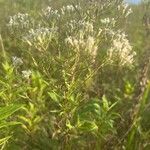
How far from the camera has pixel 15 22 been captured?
5.48 meters

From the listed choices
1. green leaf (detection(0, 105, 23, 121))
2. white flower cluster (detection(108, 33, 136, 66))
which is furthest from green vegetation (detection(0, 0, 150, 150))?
green leaf (detection(0, 105, 23, 121))

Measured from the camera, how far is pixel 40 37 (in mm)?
5004

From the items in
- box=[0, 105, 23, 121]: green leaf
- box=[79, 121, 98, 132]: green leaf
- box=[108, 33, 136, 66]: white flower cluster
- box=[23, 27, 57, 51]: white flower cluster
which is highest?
box=[23, 27, 57, 51]: white flower cluster

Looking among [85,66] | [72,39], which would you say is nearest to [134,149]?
[85,66]

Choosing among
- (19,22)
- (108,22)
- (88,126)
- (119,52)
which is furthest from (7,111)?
(108,22)

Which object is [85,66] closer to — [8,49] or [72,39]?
[72,39]

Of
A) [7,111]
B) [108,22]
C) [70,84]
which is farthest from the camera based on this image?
[108,22]

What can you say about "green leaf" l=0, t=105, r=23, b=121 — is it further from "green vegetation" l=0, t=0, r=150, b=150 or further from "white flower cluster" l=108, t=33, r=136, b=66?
"white flower cluster" l=108, t=33, r=136, b=66

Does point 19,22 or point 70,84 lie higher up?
point 19,22

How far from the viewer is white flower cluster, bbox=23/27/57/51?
500cm

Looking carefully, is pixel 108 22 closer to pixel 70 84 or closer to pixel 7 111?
pixel 70 84

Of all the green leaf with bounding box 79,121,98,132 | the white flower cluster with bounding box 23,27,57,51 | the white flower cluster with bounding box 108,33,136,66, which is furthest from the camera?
the white flower cluster with bounding box 108,33,136,66

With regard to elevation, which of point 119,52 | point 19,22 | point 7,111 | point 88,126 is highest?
point 19,22

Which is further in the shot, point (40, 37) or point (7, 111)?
point (40, 37)
